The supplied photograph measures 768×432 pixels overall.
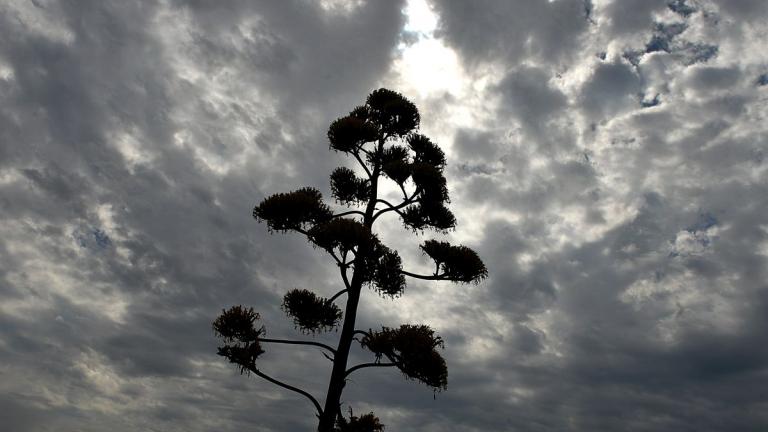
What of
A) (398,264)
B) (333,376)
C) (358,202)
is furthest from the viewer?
(358,202)

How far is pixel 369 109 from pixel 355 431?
31.6 ft

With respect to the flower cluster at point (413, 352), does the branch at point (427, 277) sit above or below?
above

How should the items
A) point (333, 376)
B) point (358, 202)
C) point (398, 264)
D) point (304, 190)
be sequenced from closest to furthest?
point (333, 376) < point (398, 264) < point (304, 190) < point (358, 202)

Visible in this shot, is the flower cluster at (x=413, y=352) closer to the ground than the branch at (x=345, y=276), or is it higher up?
closer to the ground

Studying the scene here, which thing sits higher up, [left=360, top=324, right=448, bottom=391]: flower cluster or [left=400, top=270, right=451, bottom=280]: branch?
[left=400, top=270, right=451, bottom=280]: branch

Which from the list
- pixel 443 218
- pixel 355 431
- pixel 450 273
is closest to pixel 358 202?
pixel 443 218

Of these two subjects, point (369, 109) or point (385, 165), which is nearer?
point (385, 165)

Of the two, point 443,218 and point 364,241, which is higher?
point 443,218

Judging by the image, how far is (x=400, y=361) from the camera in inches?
513

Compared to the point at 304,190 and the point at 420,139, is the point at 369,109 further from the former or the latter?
the point at 304,190

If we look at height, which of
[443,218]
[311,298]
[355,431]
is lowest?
[355,431]

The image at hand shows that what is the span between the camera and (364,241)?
43.9 ft

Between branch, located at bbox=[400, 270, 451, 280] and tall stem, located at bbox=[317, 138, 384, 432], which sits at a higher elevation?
branch, located at bbox=[400, 270, 451, 280]

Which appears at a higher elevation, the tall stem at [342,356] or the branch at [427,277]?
the branch at [427,277]
